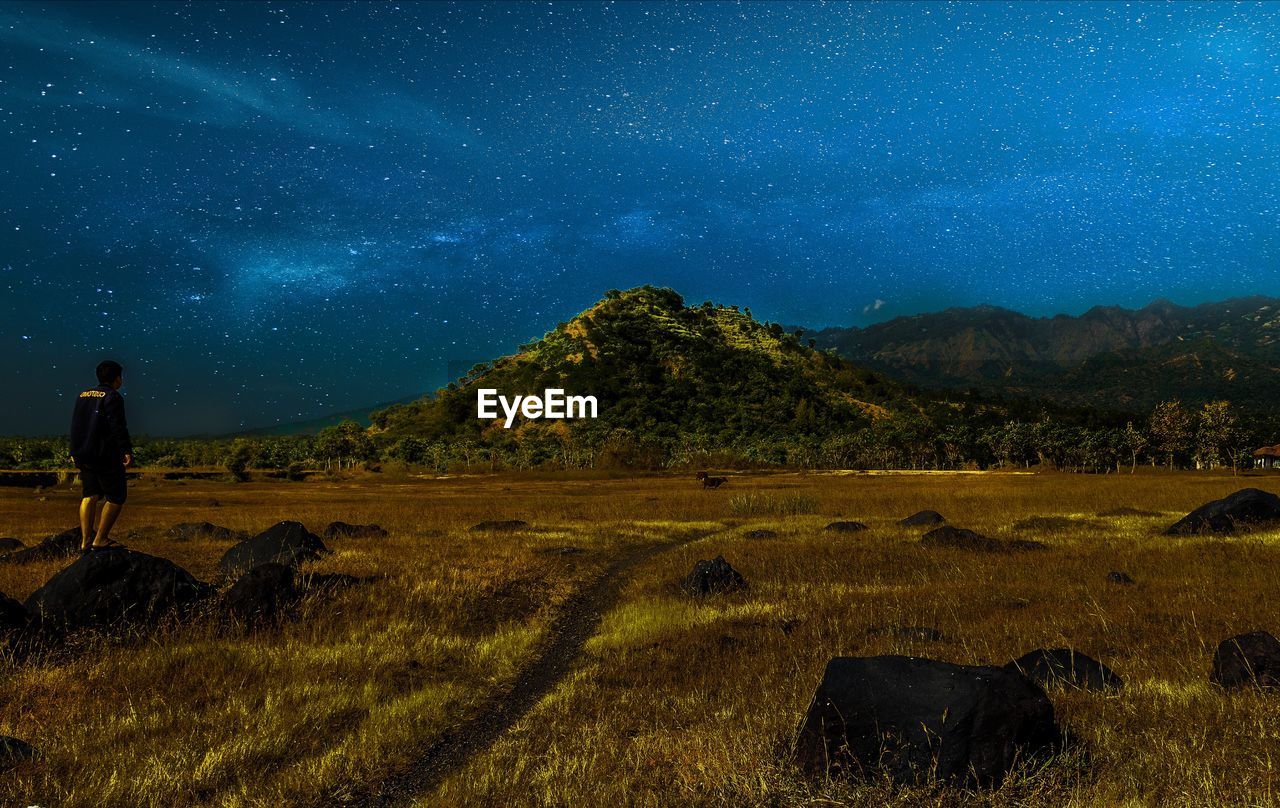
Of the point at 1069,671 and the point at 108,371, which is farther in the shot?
the point at 108,371

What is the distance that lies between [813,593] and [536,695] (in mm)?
8240

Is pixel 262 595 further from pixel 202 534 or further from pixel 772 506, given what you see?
pixel 772 506

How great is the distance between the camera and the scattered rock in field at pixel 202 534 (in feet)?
79.4

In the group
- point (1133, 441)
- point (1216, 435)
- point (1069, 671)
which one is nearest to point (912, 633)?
point (1069, 671)

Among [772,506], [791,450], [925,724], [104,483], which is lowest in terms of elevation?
[791,450]

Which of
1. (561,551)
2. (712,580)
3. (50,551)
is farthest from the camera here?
(561,551)

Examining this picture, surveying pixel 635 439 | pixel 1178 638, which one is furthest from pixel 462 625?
pixel 635 439

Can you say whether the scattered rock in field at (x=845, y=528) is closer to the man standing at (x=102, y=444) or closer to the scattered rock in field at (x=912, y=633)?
the scattered rock in field at (x=912, y=633)

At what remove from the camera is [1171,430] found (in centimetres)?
15550

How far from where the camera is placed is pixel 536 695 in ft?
29.7

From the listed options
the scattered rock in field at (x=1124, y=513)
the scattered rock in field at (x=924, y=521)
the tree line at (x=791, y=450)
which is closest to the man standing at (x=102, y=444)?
the scattered rock in field at (x=924, y=521)

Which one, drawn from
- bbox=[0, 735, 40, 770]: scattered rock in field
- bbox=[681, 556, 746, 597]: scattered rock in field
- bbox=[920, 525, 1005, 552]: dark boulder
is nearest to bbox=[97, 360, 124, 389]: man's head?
bbox=[0, 735, 40, 770]: scattered rock in field

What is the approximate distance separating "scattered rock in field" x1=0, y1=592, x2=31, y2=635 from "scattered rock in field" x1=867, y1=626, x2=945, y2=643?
12997mm

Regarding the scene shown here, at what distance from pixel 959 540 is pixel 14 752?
24.4 metres
